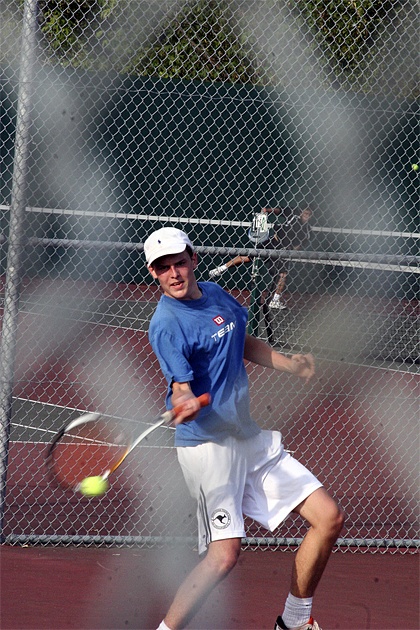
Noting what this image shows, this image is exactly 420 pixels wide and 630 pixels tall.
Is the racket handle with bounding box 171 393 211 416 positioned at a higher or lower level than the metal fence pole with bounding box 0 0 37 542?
lower

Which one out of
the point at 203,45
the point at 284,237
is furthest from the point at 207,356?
the point at 203,45

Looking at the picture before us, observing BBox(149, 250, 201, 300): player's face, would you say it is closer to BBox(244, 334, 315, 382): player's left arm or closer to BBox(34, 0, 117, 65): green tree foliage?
BBox(244, 334, 315, 382): player's left arm

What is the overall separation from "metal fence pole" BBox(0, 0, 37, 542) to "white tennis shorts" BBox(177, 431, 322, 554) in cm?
145

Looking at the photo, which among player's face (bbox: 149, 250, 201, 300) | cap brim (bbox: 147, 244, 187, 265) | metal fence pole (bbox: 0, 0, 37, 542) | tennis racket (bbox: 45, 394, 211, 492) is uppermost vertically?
metal fence pole (bbox: 0, 0, 37, 542)

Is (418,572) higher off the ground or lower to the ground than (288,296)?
lower

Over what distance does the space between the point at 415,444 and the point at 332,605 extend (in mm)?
3077

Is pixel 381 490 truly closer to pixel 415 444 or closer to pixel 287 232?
pixel 415 444

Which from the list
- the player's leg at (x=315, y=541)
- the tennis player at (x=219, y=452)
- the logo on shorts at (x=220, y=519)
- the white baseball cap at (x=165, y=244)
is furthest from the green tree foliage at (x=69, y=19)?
the player's leg at (x=315, y=541)

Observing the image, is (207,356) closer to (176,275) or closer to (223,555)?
(176,275)

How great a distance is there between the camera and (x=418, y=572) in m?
4.91

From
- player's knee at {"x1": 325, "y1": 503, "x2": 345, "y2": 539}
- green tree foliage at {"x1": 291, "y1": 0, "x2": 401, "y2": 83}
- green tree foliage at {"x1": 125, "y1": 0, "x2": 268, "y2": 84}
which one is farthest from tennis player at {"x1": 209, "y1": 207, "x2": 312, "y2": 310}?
player's knee at {"x1": 325, "y1": 503, "x2": 345, "y2": 539}

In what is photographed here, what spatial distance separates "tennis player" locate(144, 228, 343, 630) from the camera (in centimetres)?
344

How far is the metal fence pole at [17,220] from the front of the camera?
14.8ft

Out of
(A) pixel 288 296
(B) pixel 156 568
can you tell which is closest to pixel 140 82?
(A) pixel 288 296
